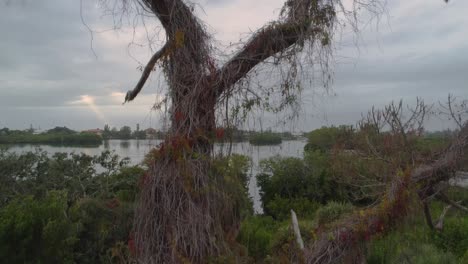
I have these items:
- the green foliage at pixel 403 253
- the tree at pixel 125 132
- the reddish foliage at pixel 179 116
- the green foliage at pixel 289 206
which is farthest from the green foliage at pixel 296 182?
the reddish foliage at pixel 179 116

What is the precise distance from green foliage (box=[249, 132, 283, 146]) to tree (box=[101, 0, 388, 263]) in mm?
199

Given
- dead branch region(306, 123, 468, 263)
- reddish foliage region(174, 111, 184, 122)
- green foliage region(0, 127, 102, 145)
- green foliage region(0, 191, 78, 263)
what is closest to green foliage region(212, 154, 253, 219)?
reddish foliage region(174, 111, 184, 122)

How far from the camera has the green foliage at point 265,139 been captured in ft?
9.16

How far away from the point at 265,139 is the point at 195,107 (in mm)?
543

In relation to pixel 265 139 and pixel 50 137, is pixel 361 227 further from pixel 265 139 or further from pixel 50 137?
pixel 50 137

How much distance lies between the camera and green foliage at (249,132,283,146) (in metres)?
2.79

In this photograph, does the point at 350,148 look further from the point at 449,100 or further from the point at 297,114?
the point at 297,114

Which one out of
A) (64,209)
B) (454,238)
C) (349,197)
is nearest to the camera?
(64,209)

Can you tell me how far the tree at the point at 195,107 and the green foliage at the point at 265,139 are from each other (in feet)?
0.65

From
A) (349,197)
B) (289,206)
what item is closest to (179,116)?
(289,206)

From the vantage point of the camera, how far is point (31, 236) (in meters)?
4.09

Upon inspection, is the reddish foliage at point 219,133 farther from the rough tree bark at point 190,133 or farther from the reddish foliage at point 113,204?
the reddish foliage at point 113,204

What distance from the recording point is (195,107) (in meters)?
2.59

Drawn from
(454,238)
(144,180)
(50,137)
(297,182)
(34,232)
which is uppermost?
(50,137)
